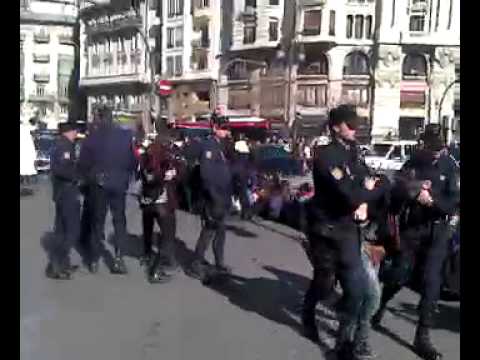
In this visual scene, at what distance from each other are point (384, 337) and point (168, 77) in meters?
1.40

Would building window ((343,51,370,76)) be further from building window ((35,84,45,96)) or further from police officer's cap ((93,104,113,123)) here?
building window ((35,84,45,96))

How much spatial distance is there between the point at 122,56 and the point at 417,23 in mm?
1065

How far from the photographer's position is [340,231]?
2.91m

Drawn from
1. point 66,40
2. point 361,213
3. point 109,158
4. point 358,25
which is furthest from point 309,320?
point 66,40

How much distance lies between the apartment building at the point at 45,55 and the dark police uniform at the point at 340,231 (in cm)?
98

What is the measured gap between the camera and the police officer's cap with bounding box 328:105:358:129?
2709 millimetres

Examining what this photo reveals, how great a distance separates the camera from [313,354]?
3.09m

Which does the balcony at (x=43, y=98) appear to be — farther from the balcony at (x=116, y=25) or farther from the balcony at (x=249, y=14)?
the balcony at (x=249, y=14)

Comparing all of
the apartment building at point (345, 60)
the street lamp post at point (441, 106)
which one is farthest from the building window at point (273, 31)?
the street lamp post at point (441, 106)

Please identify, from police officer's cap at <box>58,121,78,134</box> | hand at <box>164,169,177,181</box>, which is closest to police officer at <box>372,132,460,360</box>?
hand at <box>164,169,177,181</box>
